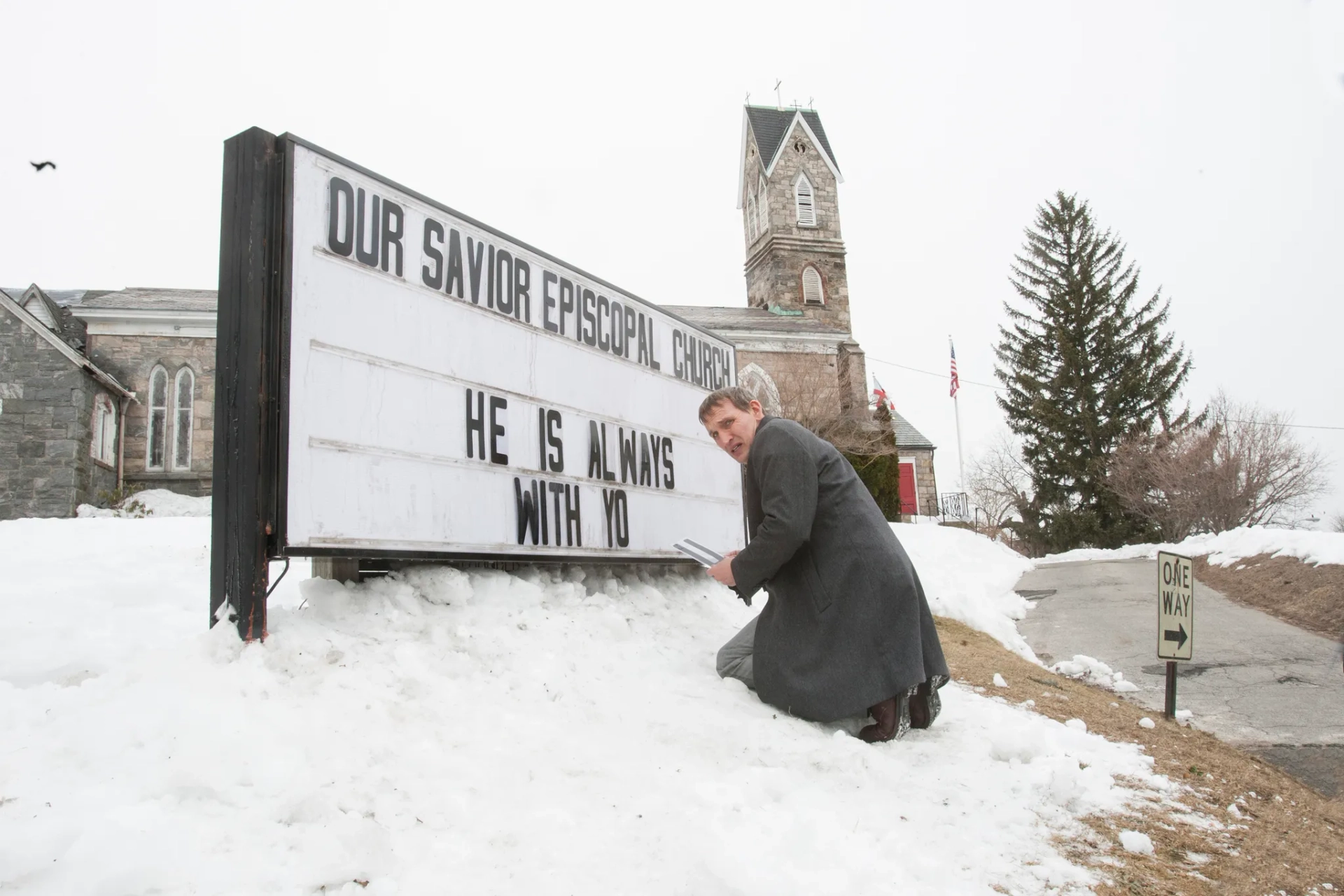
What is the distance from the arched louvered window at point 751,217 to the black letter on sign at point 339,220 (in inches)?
1630

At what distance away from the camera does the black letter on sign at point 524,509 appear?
4.49 metres

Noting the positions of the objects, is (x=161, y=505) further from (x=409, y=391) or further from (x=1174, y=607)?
(x=1174, y=607)

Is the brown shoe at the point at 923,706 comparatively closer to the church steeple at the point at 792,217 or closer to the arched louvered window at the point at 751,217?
the church steeple at the point at 792,217

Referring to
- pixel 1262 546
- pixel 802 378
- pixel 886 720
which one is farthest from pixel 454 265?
pixel 802 378

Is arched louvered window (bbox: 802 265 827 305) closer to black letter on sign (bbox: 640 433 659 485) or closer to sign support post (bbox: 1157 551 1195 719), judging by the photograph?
sign support post (bbox: 1157 551 1195 719)

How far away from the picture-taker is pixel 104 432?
71.1 ft

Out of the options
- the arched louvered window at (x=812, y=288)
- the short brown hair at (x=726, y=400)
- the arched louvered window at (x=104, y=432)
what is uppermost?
the arched louvered window at (x=812, y=288)

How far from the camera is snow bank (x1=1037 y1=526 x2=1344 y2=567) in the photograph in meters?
12.6

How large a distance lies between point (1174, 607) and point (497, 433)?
460 cm

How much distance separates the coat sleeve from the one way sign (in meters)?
3.02

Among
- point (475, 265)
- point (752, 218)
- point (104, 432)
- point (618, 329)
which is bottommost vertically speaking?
point (618, 329)

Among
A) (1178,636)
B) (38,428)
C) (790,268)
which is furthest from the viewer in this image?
(790,268)

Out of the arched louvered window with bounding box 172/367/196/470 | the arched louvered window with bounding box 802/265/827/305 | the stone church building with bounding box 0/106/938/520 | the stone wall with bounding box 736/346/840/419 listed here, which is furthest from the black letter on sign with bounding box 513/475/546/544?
the arched louvered window with bounding box 802/265/827/305

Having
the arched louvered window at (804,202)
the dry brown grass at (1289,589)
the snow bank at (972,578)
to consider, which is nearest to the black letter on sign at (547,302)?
the snow bank at (972,578)
